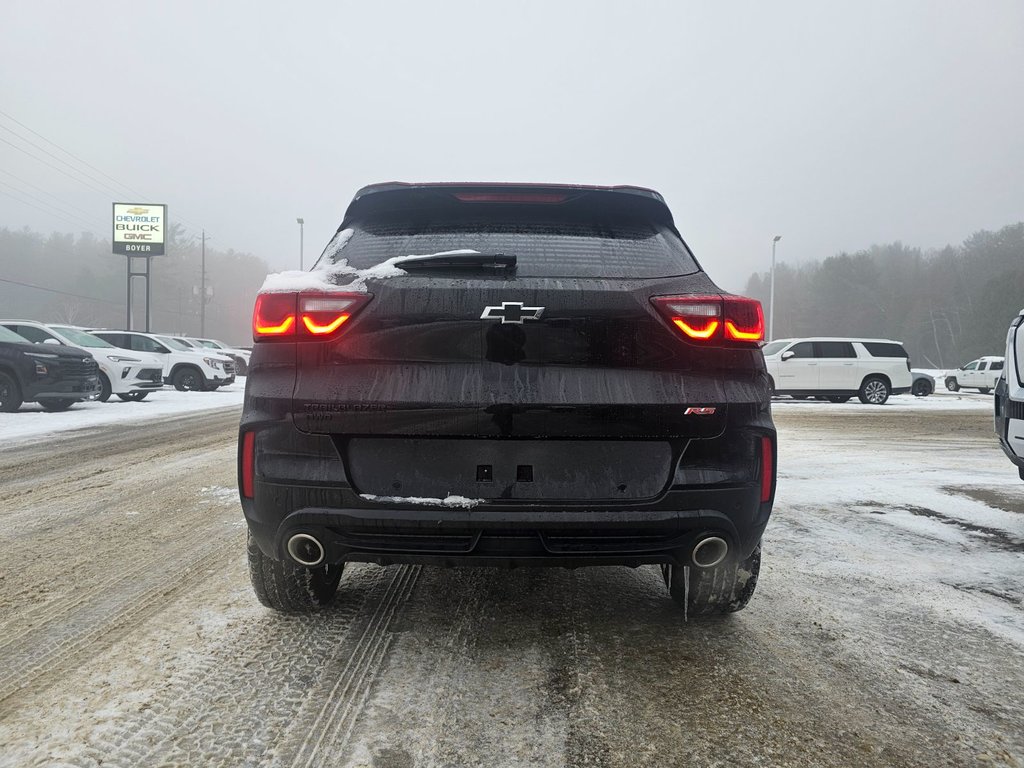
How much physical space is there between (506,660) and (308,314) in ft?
4.42

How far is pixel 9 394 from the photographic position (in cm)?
1061

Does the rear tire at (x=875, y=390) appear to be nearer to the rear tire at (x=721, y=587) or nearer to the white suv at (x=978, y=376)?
the white suv at (x=978, y=376)

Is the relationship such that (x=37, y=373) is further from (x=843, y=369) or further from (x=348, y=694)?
(x=843, y=369)

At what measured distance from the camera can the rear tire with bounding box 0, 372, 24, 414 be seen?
10.5m

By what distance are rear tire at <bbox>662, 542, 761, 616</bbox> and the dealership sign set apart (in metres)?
45.5

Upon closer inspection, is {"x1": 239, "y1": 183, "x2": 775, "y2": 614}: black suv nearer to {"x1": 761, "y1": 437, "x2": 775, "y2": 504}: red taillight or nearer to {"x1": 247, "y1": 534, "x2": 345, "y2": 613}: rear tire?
{"x1": 761, "y1": 437, "x2": 775, "y2": 504}: red taillight

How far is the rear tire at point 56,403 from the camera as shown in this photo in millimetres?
11062

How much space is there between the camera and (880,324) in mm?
82562

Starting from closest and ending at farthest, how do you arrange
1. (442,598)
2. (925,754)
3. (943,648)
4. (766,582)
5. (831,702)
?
(925,754) < (831,702) < (943,648) < (442,598) < (766,582)

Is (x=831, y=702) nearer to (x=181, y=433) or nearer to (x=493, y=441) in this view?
(x=493, y=441)

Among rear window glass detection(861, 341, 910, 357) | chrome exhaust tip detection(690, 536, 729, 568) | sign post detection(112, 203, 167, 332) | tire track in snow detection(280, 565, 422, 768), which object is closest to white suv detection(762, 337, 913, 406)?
rear window glass detection(861, 341, 910, 357)

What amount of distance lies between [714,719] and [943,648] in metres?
1.12

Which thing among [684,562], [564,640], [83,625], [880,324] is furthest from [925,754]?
[880,324]

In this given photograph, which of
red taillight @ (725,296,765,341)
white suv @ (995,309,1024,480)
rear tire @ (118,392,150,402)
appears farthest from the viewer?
rear tire @ (118,392,150,402)
